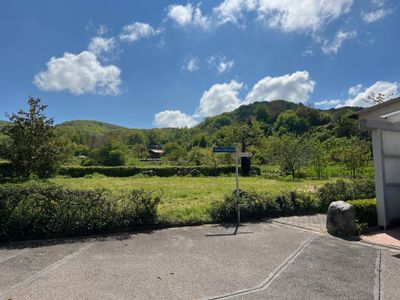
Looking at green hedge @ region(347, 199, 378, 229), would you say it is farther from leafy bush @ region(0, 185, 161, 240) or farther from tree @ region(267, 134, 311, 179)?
tree @ region(267, 134, 311, 179)

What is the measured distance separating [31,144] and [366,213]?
62.8 ft

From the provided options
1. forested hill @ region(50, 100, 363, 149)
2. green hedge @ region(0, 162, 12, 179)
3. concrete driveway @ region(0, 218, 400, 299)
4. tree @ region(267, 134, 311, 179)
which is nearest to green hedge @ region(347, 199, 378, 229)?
concrete driveway @ region(0, 218, 400, 299)

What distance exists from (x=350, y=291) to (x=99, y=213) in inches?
198

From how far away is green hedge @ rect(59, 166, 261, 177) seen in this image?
2866cm

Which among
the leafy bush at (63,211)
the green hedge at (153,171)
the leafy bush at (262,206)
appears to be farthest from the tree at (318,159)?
the leafy bush at (63,211)

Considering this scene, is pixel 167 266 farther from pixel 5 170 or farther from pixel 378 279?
pixel 5 170

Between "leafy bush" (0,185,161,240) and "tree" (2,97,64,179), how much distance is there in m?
14.4

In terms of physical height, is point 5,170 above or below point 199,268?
above

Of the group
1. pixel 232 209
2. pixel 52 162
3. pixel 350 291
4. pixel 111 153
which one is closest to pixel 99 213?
pixel 232 209

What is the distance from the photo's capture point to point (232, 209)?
26.9 ft

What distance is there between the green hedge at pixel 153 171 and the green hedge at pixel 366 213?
839 inches

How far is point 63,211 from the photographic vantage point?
6.58m

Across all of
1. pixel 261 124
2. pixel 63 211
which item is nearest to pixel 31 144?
pixel 63 211

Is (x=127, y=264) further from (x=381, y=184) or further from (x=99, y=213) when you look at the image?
(x=381, y=184)
